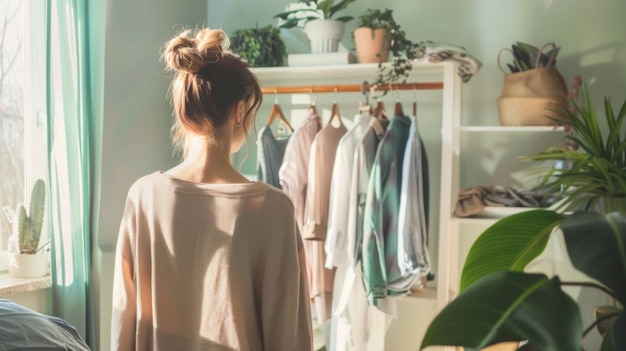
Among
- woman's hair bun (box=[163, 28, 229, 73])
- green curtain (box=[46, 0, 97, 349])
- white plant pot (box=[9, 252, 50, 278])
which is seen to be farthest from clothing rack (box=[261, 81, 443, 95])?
woman's hair bun (box=[163, 28, 229, 73])

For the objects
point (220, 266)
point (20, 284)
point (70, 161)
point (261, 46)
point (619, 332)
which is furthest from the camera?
point (261, 46)

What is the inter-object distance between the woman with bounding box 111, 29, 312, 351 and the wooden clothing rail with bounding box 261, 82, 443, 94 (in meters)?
1.53

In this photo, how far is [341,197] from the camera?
292 cm

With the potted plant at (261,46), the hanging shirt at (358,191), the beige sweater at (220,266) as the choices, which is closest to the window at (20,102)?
the potted plant at (261,46)

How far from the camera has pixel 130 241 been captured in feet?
5.18

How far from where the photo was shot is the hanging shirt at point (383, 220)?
2.78 m

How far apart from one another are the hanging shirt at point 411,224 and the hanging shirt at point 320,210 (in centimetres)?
35

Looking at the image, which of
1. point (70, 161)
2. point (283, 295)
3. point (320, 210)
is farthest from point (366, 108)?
point (283, 295)

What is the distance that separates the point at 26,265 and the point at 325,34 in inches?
A: 63.5

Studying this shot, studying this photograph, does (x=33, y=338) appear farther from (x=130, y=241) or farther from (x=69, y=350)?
(x=130, y=241)

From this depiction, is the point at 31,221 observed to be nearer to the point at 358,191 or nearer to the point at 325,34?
the point at 358,191

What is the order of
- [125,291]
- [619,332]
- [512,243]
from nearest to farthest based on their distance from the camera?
[619,332], [512,243], [125,291]

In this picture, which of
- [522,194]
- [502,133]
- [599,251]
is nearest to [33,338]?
[599,251]

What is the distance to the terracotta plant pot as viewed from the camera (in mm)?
3034
